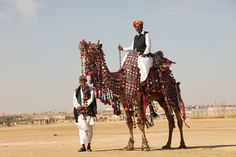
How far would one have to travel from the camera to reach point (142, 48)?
41.6 ft

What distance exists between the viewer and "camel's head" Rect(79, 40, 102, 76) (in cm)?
1221

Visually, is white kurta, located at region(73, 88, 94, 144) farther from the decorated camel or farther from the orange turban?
the orange turban

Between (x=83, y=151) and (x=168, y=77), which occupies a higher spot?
(x=168, y=77)

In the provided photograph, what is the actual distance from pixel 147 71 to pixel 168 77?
108 cm

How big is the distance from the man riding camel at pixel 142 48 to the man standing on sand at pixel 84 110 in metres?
1.53

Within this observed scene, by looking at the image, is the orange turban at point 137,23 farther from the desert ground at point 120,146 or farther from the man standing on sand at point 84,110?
the desert ground at point 120,146

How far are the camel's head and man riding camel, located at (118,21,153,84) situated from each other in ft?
3.23

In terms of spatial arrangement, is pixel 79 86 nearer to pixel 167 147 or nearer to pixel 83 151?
pixel 83 151

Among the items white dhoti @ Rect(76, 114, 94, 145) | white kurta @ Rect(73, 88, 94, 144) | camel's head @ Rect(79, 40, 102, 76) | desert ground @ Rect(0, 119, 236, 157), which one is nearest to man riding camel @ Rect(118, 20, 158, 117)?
camel's head @ Rect(79, 40, 102, 76)

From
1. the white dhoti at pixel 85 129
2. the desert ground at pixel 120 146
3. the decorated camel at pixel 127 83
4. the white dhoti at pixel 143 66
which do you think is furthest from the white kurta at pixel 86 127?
the white dhoti at pixel 143 66

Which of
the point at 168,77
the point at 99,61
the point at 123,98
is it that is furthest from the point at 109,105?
the point at 168,77

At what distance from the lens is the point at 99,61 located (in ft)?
40.5

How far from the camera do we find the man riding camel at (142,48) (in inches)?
484

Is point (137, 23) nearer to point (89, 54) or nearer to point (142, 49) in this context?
point (142, 49)
